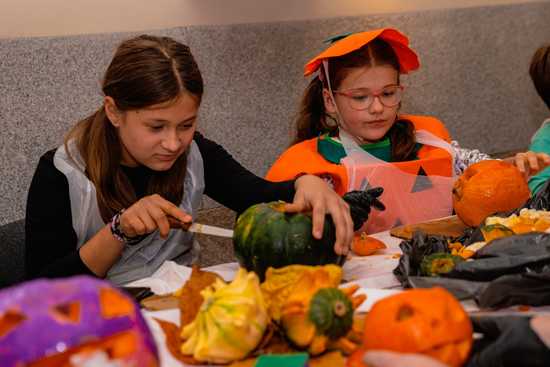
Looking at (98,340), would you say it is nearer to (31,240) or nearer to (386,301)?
(386,301)

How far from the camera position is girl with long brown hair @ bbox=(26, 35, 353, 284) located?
179 centimetres

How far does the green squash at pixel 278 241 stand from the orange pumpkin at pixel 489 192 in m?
0.45

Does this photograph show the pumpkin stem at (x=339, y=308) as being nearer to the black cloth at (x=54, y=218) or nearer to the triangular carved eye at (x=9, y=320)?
the triangular carved eye at (x=9, y=320)

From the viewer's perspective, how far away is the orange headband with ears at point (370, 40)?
2232mm

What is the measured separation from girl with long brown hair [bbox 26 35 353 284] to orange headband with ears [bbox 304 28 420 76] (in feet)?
1.69

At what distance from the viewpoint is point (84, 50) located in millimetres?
2475

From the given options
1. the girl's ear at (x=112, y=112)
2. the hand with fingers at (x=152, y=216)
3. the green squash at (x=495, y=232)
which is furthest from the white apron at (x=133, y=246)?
the green squash at (x=495, y=232)

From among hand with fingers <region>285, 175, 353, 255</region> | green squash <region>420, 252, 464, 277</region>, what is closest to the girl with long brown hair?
hand with fingers <region>285, 175, 353, 255</region>

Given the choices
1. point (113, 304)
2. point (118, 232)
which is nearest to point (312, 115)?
point (118, 232)

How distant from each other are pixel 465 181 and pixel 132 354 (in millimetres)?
1220

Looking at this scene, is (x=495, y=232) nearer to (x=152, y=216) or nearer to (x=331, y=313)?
(x=331, y=313)

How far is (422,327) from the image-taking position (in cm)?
97

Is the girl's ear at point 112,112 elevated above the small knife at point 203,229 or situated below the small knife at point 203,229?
above

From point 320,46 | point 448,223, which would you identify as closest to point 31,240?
point 448,223
